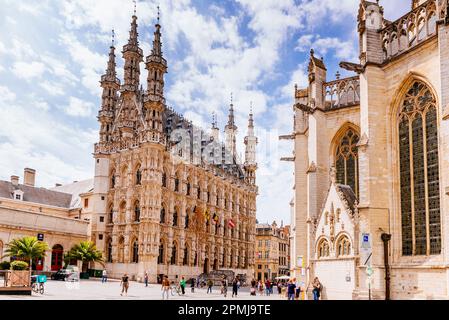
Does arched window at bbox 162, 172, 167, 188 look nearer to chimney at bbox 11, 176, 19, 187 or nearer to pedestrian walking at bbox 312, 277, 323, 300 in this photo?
chimney at bbox 11, 176, 19, 187

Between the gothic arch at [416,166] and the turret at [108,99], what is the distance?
42.3 metres

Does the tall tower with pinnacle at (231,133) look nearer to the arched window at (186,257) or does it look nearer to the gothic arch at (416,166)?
the arched window at (186,257)

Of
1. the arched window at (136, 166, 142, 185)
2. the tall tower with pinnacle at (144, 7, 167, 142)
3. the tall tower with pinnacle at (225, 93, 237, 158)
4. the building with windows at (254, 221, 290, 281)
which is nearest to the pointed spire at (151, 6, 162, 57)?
the tall tower with pinnacle at (144, 7, 167, 142)

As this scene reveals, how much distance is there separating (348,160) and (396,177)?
19.2ft

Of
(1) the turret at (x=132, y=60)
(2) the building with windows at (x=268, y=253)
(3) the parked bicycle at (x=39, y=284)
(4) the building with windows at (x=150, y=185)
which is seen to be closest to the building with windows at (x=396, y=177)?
(3) the parked bicycle at (x=39, y=284)

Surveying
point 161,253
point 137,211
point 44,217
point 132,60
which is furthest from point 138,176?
point 132,60

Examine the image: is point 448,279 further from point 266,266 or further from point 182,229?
point 266,266

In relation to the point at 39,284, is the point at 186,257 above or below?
above

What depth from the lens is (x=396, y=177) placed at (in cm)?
2120

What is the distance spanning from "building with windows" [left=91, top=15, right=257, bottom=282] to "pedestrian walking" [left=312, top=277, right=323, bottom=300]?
1169 inches

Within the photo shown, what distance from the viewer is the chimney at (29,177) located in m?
61.5

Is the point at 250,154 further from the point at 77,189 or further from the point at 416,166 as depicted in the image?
the point at 416,166

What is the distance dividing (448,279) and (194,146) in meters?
49.7

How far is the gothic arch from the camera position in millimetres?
19562
